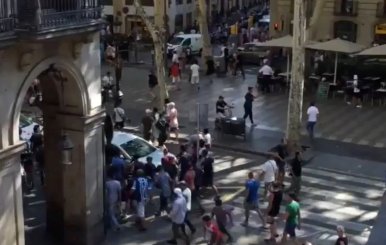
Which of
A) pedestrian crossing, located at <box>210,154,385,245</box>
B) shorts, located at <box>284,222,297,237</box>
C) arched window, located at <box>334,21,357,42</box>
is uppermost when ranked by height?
arched window, located at <box>334,21,357,42</box>

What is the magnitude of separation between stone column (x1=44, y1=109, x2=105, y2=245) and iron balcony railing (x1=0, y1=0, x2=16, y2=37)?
10.7 feet

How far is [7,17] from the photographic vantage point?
12109mm

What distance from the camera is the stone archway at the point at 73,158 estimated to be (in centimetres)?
1486

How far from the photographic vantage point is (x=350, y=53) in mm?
32219

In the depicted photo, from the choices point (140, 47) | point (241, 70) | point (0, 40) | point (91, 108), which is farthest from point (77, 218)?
point (140, 47)

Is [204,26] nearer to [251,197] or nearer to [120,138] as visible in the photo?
[120,138]

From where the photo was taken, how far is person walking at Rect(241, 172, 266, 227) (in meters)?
16.5

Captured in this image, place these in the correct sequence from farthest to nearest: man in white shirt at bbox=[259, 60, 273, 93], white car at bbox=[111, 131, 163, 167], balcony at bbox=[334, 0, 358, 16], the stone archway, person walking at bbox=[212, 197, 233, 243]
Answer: balcony at bbox=[334, 0, 358, 16]
man in white shirt at bbox=[259, 60, 273, 93]
white car at bbox=[111, 131, 163, 167]
person walking at bbox=[212, 197, 233, 243]
the stone archway

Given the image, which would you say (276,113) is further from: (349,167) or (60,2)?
(60,2)

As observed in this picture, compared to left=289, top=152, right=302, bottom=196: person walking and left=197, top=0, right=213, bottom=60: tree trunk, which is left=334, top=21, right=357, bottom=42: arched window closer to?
left=197, top=0, right=213, bottom=60: tree trunk

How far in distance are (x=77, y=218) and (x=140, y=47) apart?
99.9ft

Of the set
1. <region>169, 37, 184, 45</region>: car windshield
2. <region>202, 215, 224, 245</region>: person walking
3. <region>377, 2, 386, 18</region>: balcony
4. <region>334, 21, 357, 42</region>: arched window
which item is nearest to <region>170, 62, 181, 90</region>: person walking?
<region>169, 37, 184, 45</region>: car windshield

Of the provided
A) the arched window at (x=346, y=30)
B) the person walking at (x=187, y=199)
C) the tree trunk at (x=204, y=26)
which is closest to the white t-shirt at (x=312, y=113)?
the person walking at (x=187, y=199)

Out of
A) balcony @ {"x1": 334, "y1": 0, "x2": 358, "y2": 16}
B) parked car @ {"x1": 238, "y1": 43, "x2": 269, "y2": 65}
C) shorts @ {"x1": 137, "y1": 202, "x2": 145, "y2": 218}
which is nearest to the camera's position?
shorts @ {"x1": 137, "y1": 202, "x2": 145, "y2": 218}
